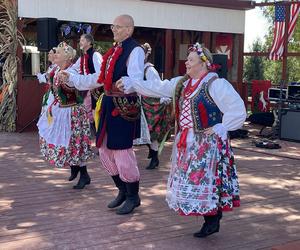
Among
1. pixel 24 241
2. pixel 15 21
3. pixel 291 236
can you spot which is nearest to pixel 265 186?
pixel 291 236

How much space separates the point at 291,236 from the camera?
393cm

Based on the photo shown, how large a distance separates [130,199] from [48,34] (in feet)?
13.7

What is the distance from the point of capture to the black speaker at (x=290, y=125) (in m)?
9.39

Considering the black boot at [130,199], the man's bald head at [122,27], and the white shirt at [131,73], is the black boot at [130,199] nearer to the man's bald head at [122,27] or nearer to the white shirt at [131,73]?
the white shirt at [131,73]

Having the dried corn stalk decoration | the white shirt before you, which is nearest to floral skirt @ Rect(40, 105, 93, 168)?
the white shirt

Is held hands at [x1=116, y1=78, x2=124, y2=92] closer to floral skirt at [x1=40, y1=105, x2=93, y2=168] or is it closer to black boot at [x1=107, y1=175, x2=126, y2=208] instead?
black boot at [x1=107, y1=175, x2=126, y2=208]

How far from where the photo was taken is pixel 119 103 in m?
4.13

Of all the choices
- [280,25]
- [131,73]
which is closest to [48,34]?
[131,73]

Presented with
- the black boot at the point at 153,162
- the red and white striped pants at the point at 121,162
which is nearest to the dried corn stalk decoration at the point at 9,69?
the black boot at the point at 153,162

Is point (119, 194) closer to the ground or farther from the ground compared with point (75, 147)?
closer to the ground

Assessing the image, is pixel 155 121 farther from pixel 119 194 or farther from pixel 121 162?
pixel 121 162

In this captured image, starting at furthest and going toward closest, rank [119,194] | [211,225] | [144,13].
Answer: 1. [144,13]
2. [119,194]
3. [211,225]

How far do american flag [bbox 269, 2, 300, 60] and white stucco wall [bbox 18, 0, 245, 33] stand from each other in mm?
1148

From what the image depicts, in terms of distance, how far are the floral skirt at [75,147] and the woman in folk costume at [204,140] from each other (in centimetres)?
156
